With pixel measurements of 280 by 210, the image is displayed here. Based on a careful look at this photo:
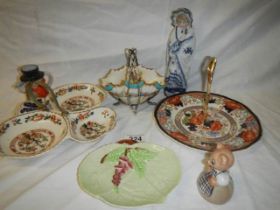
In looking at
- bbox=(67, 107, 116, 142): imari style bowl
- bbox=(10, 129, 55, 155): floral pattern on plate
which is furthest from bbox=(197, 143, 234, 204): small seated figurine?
bbox=(10, 129, 55, 155): floral pattern on plate

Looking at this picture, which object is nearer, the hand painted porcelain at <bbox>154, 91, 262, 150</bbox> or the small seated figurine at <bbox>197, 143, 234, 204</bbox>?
the small seated figurine at <bbox>197, 143, 234, 204</bbox>

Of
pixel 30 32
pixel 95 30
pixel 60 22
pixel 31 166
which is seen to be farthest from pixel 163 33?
pixel 31 166

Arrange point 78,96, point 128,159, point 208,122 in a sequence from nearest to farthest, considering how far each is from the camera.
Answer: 1. point 128,159
2. point 208,122
3. point 78,96

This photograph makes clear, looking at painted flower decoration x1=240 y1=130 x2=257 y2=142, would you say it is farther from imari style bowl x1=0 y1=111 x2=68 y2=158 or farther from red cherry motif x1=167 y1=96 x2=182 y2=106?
imari style bowl x1=0 y1=111 x2=68 y2=158

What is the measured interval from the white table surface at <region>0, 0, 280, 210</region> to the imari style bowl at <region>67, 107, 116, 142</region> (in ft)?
0.08

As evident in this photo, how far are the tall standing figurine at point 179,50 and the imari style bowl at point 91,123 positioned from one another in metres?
0.24

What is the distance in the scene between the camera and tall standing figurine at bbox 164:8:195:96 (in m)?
0.74

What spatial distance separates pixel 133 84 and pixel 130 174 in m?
0.26

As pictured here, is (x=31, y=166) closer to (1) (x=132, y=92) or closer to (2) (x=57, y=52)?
(1) (x=132, y=92)

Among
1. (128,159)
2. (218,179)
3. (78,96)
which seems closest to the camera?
(218,179)

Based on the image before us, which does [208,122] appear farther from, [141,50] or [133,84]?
[141,50]

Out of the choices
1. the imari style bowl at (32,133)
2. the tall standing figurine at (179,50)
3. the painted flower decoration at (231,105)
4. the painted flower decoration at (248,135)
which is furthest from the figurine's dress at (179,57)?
the imari style bowl at (32,133)

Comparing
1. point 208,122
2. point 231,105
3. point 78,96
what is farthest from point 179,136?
point 78,96

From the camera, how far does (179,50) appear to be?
770mm
